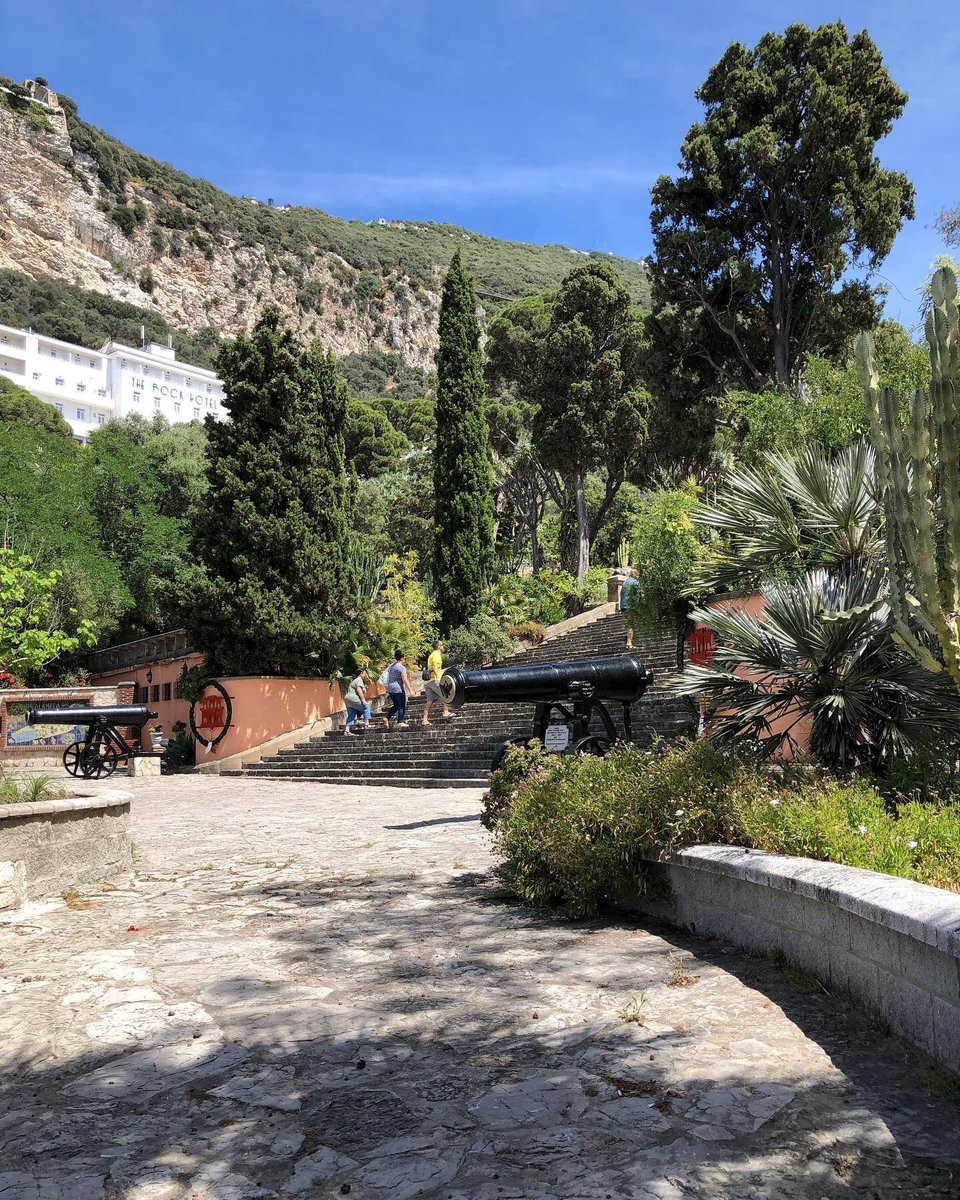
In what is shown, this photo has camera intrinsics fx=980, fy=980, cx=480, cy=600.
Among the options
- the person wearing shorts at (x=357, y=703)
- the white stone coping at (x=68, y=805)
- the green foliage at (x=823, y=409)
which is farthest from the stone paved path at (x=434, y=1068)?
the person wearing shorts at (x=357, y=703)

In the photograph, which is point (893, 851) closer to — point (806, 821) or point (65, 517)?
point (806, 821)

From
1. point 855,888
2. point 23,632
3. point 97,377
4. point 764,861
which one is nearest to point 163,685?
point 23,632

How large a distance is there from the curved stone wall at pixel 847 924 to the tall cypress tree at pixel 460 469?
22564 millimetres

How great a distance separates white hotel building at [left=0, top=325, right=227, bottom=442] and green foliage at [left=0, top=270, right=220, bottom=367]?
9.93ft

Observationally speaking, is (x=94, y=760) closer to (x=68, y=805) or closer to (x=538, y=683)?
(x=68, y=805)

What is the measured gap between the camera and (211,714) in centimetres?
2334

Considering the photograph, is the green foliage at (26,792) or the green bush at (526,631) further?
the green bush at (526,631)

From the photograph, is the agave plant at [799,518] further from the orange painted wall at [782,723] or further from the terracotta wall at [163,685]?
the terracotta wall at [163,685]

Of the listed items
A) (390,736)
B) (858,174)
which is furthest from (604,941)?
(858,174)

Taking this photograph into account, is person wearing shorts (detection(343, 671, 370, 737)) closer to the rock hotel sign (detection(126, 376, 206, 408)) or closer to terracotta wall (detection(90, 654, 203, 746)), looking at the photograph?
terracotta wall (detection(90, 654, 203, 746))

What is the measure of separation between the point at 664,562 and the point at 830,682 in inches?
331

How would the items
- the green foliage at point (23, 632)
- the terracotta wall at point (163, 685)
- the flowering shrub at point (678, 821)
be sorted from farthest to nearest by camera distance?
1. the terracotta wall at point (163, 685)
2. the green foliage at point (23, 632)
3. the flowering shrub at point (678, 821)

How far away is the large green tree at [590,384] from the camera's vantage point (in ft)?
106

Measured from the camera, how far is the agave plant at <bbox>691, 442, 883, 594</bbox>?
26.5 ft
